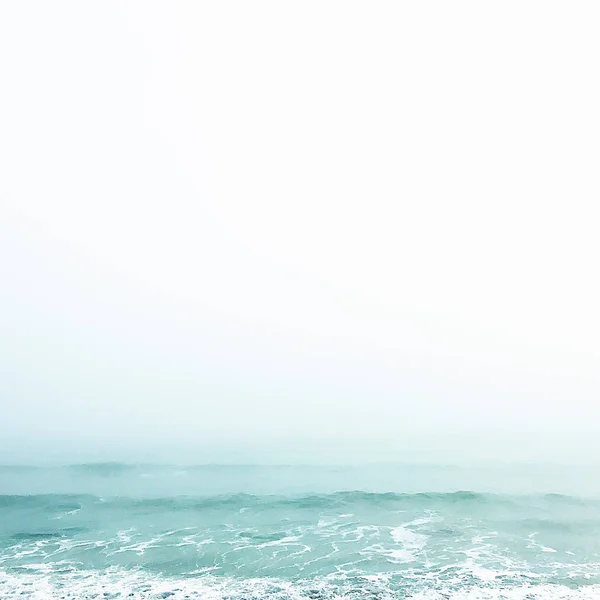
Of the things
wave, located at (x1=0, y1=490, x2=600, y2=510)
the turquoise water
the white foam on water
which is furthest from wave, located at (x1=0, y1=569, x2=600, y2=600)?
wave, located at (x1=0, y1=490, x2=600, y2=510)

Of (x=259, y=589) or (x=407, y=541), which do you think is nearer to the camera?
(x=259, y=589)

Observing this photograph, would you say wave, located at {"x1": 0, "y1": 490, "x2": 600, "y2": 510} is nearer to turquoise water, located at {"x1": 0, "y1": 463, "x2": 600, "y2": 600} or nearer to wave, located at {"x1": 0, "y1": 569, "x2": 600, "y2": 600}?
turquoise water, located at {"x1": 0, "y1": 463, "x2": 600, "y2": 600}

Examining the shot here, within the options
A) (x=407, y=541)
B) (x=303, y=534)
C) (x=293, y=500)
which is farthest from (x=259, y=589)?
(x=293, y=500)

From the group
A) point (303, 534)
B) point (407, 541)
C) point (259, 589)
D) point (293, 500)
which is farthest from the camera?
point (293, 500)

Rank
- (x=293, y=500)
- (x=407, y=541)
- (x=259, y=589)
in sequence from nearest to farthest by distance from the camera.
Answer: (x=259, y=589)
(x=407, y=541)
(x=293, y=500)

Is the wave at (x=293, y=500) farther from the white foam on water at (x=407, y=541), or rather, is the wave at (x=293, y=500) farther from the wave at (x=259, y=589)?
the wave at (x=259, y=589)

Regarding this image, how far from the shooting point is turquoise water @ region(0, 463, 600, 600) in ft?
61.0

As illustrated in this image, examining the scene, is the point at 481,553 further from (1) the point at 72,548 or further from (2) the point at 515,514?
(1) the point at 72,548

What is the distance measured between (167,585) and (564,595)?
16651 mm

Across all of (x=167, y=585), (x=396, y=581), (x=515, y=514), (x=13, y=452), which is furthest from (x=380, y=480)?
(x=13, y=452)

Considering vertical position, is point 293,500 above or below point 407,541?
above

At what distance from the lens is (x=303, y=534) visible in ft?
83.8

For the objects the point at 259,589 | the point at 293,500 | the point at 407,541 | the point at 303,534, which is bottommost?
the point at 259,589

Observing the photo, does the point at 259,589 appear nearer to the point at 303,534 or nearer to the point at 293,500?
the point at 303,534
